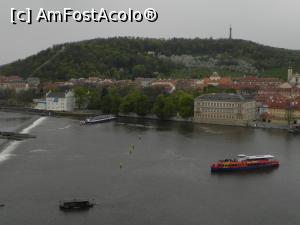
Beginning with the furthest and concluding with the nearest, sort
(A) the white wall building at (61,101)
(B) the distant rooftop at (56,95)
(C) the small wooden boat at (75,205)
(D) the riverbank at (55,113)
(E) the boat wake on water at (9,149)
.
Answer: (B) the distant rooftop at (56,95) → (A) the white wall building at (61,101) → (D) the riverbank at (55,113) → (E) the boat wake on water at (9,149) → (C) the small wooden boat at (75,205)

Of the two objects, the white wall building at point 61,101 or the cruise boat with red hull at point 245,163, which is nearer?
the cruise boat with red hull at point 245,163

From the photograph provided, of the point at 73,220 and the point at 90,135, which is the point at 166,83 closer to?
the point at 90,135

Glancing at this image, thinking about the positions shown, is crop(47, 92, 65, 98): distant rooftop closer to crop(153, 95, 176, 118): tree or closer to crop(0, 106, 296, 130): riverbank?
crop(0, 106, 296, 130): riverbank

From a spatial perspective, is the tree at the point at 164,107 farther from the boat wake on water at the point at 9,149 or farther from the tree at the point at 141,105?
the boat wake on water at the point at 9,149

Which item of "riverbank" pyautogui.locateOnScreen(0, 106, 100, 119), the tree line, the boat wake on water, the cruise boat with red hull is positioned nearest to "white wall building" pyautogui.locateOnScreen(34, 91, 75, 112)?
the tree line

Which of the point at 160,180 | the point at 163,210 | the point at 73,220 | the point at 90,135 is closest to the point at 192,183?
the point at 160,180

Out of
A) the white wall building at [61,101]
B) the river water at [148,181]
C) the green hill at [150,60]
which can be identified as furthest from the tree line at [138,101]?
the green hill at [150,60]

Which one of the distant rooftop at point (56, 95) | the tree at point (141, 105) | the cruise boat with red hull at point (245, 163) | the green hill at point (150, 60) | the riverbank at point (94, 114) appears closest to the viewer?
the cruise boat with red hull at point (245, 163)
